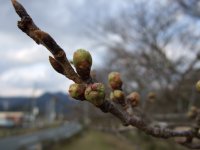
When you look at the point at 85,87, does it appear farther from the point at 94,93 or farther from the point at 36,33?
the point at 36,33

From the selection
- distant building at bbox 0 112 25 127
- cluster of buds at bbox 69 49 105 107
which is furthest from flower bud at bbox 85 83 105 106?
distant building at bbox 0 112 25 127

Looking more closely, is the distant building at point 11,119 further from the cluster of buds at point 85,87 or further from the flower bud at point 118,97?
the cluster of buds at point 85,87

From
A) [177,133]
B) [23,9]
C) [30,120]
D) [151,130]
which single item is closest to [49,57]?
[23,9]

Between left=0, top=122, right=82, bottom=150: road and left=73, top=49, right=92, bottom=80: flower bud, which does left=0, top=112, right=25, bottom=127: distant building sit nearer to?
left=0, top=122, right=82, bottom=150: road

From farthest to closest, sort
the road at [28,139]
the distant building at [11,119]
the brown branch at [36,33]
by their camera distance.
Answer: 1. the distant building at [11,119]
2. the road at [28,139]
3. the brown branch at [36,33]

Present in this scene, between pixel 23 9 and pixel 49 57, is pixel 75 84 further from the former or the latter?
pixel 23 9

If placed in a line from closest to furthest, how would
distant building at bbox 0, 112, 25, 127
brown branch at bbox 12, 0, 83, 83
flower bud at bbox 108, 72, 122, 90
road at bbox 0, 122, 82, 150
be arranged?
brown branch at bbox 12, 0, 83, 83
flower bud at bbox 108, 72, 122, 90
road at bbox 0, 122, 82, 150
distant building at bbox 0, 112, 25, 127

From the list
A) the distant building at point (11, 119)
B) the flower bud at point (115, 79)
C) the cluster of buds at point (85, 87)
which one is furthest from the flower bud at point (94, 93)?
the distant building at point (11, 119)

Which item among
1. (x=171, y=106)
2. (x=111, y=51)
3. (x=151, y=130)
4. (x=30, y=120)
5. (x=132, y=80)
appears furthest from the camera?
(x=30, y=120)

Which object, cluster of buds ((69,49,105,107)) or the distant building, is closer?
cluster of buds ((69,49,105,107))
